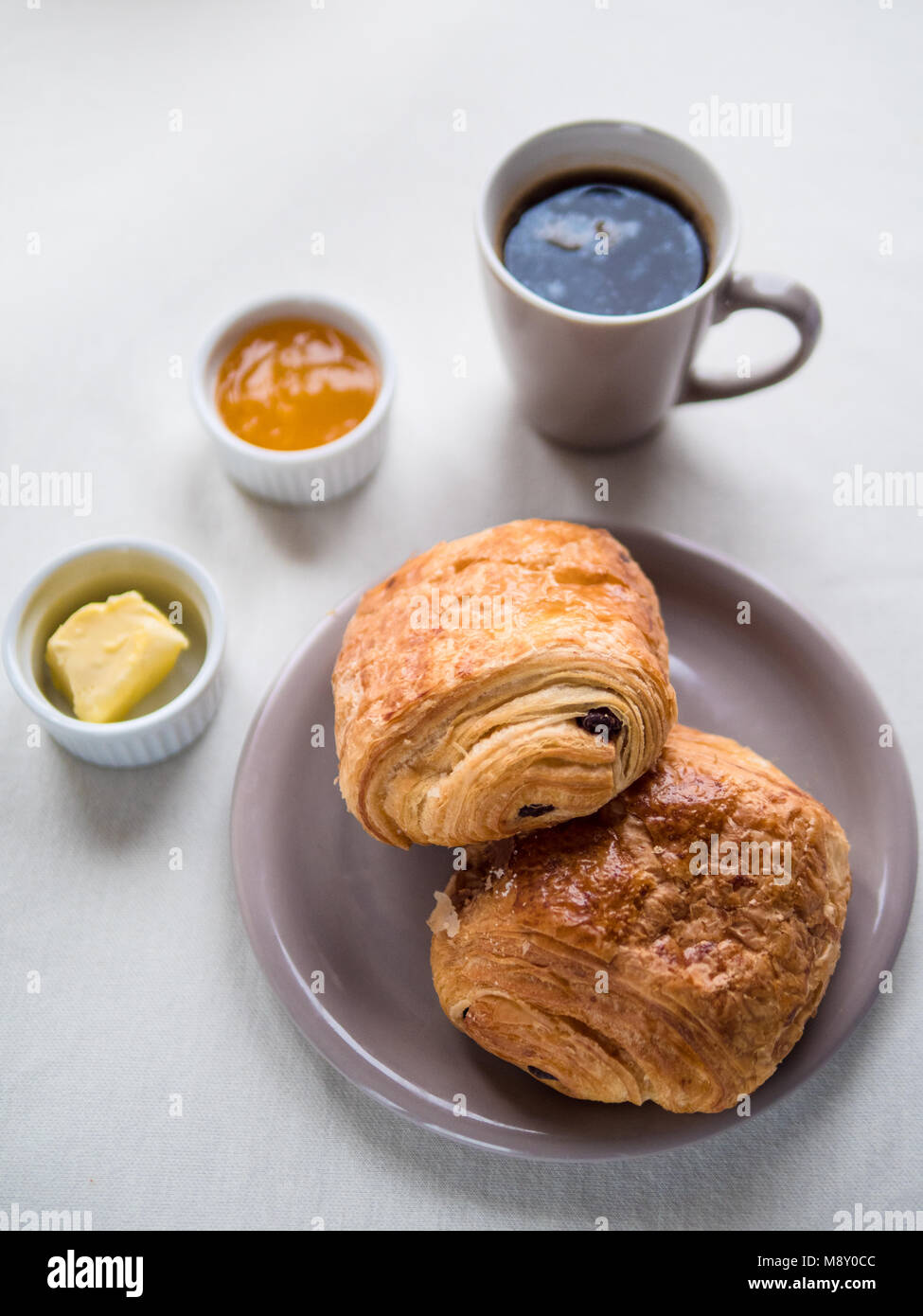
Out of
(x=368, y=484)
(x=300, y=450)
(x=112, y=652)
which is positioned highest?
(x=300, y=450)

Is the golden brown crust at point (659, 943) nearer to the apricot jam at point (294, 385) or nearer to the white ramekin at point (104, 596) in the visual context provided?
the white ramekin at point (104, 596)

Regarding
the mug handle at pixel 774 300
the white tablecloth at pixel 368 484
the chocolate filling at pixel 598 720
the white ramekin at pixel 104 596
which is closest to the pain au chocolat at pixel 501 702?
the chocolate filling at pixel 598 720

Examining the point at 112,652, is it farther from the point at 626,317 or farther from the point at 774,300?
the point at 774,300

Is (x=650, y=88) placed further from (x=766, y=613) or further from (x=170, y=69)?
(x=766, y=613)

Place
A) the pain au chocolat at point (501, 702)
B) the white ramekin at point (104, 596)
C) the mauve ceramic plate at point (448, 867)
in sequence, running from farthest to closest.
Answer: the white ramekin at point (104, 596)
the mauve ceramic plate at point (448, 867)
the pain au chocolat at point (501, 702)

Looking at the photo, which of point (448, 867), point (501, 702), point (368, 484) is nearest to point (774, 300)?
point (368, 484)

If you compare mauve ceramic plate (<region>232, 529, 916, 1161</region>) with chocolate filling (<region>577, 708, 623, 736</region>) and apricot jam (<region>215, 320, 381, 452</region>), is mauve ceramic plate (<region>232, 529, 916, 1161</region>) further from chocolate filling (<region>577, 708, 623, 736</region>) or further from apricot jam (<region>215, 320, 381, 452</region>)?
chocolate filling (<region>577, 708, 623, 736</region>)

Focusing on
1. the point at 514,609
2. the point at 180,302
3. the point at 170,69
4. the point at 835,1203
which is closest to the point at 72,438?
the point at 180,302
